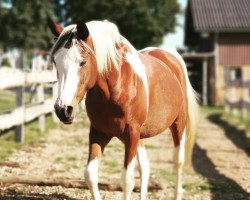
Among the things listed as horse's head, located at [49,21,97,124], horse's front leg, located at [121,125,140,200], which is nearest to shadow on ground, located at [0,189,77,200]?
horse's front leg, located at [121,125,140,200]

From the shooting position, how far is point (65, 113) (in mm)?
3254

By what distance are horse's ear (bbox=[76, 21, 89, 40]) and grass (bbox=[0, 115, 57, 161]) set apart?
389cm

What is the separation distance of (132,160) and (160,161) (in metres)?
3.84

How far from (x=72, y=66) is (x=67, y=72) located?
0.19ft

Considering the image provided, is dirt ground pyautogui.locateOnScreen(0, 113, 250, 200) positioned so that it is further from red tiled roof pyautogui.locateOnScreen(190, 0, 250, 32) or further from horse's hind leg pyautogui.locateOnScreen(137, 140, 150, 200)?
red tiled roof pyautogui.locateOnScreen(190, 0, 250, 32)

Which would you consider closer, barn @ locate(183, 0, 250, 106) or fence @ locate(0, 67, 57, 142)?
fence @ locate(0, 67, 57, 142)

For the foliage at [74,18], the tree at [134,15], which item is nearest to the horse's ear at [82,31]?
the foliage at [74,18]

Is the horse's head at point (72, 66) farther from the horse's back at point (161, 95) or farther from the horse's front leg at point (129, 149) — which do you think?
the horse's back at point (161, 95)

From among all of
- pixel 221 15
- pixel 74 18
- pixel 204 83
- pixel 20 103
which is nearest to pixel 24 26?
pixel 74 18

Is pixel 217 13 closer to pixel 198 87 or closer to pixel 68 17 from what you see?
pixel 198 87

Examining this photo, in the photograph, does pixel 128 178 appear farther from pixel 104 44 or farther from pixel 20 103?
pixel 20 103

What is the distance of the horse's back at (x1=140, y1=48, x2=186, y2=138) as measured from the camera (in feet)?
14.4

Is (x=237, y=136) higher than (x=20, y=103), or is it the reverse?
(x=20, y=103)

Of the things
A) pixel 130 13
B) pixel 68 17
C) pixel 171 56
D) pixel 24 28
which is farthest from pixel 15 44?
pixel 171 56
